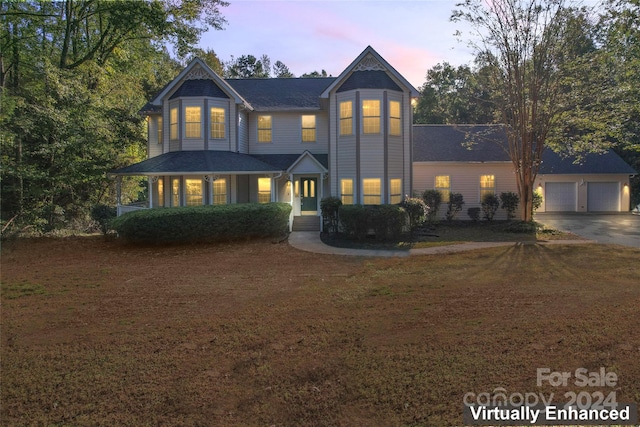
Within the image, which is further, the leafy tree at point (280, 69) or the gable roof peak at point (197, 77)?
the leafy tree at point (280, 69)

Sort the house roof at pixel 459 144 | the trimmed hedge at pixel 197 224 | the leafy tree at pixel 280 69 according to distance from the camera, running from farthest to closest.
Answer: the leafy tree at pixel 280 69, the house roof at pixel 459 144, the trimmed hedge at pixel 197 224

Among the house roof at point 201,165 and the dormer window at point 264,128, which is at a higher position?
the dormer window at point 264,128

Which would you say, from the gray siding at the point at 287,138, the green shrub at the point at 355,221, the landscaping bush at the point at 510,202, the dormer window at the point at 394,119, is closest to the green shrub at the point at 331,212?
the green shrub at the point at 355,221

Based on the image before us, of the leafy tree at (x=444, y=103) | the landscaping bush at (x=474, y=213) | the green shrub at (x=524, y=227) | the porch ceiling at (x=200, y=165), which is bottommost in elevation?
the green shrub at (x=524, y=227)

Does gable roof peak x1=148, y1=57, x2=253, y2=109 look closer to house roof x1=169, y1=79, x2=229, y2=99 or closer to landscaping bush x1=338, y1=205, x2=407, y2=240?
house roof x1=169, y1=79, x2=229, y2=99

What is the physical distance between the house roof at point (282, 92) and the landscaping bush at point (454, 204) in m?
8.86

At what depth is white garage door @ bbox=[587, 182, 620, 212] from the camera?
23.8 m

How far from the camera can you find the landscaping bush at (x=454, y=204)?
2030 cm

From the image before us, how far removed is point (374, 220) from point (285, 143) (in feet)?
23.2

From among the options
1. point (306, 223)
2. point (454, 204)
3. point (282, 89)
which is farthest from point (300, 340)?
point (454, 204)

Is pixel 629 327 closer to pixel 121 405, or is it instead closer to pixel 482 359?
pixel 482 359

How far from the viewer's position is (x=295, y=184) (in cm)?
1775

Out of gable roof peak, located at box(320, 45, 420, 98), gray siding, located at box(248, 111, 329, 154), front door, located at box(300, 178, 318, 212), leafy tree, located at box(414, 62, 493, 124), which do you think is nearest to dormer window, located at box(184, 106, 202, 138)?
gray siding, located at box(248, 111, 329, 154)

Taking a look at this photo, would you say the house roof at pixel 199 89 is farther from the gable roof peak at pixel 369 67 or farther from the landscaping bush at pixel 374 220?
the landscaping bush at pixel 374 220
